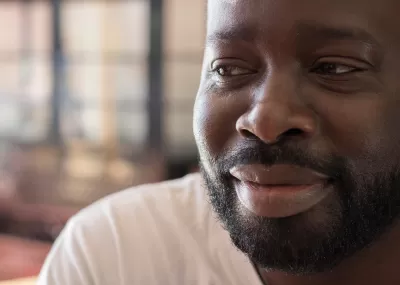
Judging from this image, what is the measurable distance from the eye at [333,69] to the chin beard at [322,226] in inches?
4.6

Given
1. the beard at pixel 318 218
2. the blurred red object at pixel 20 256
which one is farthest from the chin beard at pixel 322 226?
the blurred red object at pixel 20 256

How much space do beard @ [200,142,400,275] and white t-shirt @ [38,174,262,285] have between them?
0.12 meters

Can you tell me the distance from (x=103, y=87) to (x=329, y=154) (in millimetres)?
2089

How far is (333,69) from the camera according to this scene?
65 centimetres

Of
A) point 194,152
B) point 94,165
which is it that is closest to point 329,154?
point 194,152

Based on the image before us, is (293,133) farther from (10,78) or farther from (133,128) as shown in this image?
(10,78)

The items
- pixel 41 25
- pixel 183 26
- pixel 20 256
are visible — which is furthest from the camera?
pixel 41 25

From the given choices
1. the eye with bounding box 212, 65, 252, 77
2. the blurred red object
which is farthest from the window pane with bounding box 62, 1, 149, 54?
the eye with bounding box 212, 65, 252, 77

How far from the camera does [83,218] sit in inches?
35.3

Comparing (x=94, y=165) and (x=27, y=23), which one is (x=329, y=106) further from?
(x=27, y=23)

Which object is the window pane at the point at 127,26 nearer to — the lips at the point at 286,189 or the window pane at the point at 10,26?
the window pane at the point at 10,26

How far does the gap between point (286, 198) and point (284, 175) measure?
27 mm

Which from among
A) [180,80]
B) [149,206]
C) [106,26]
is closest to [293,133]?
[149,206]

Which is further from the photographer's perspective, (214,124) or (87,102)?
(87,102)
